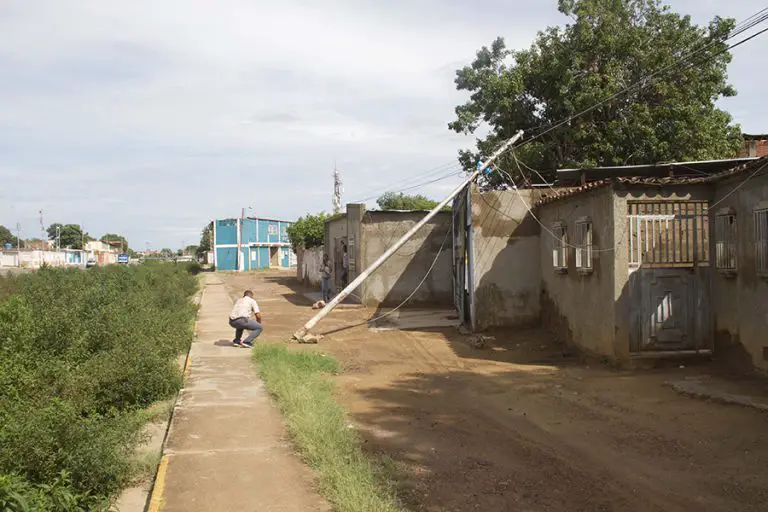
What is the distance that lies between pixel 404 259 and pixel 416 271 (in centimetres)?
56

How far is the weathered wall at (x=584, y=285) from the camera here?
1052 cm

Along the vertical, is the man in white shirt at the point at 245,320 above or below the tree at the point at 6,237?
below

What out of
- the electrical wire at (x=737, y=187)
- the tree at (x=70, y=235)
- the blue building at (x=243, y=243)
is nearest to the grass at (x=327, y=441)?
the electrical wire at (x=737, y=187)

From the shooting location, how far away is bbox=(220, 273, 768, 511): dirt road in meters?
5.27

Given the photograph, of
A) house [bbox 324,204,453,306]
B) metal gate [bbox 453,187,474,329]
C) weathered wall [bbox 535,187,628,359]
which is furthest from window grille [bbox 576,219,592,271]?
house [bbox 324,204,453,306]

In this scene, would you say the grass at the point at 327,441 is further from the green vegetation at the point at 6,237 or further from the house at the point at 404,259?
the green vegetation at the point at 6,237

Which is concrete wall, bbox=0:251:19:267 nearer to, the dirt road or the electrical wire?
the dirt road

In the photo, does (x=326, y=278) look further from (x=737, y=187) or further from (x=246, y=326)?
(x=737, y=187)

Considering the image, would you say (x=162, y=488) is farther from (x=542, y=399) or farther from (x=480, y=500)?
(x=542, y=399)

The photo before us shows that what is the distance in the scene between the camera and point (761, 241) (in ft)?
29.3

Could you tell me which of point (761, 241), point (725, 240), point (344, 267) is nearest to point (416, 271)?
point (344, 267)

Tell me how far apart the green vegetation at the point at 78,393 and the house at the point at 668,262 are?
7.22 metres

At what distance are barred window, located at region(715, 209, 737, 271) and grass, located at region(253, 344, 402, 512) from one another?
6620 mm

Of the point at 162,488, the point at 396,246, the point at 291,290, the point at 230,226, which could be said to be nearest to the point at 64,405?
the point at 162,488
